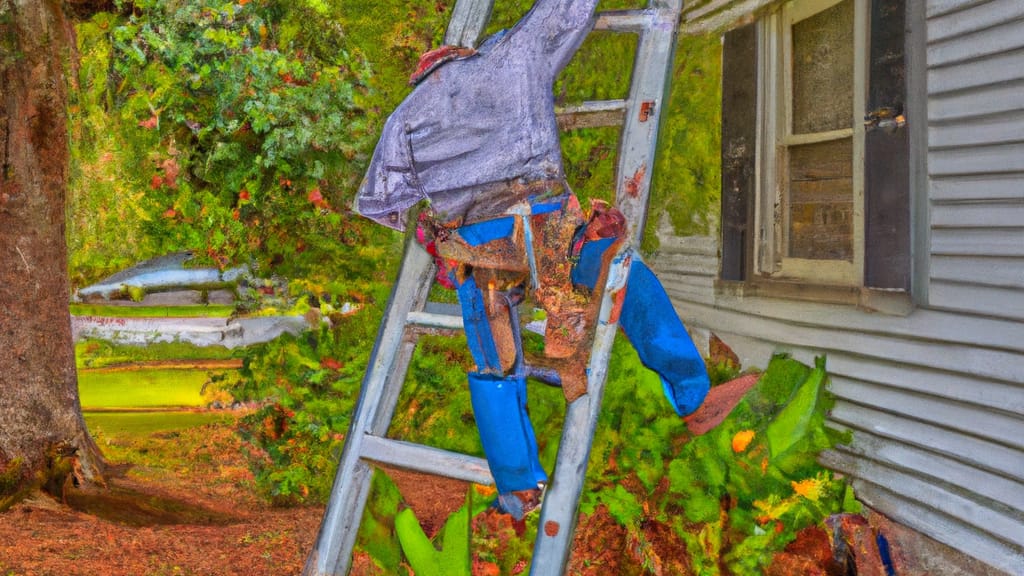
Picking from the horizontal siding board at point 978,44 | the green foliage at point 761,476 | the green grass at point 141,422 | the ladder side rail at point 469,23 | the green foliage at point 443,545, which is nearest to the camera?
the horizontal siding board at point 978,44

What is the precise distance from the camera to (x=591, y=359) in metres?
2.18

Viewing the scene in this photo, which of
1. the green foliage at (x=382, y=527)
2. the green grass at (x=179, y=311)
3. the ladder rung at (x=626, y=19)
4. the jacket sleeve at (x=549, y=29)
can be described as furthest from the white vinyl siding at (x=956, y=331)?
the green grass at (x=179, y=311)

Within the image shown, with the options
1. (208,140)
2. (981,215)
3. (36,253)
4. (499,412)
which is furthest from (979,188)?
(36,253)

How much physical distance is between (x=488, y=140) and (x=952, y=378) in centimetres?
146

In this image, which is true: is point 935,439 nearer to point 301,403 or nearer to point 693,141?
point 693,141

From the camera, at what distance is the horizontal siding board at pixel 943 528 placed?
1.63 metres

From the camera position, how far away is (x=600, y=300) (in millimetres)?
2141

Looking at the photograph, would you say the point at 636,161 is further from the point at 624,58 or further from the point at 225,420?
the point at 225,420

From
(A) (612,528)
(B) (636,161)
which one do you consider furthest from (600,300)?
(A) (612,528)

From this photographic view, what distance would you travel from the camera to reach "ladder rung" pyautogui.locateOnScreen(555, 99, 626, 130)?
2338 millimetres

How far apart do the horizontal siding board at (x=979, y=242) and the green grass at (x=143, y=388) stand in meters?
2.80

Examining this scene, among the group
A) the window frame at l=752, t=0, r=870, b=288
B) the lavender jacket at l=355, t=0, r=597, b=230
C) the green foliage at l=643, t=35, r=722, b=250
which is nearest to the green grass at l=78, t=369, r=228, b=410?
the lavender jacket at l=355, t=0, r=597, b=230

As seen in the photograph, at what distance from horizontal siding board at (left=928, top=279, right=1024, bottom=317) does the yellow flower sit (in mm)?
670

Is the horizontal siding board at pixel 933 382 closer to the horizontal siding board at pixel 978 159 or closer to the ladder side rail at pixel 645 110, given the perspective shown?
the horizontal siding board at pixel 978 159
